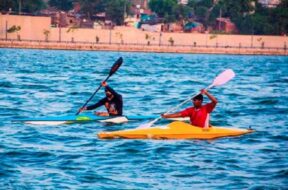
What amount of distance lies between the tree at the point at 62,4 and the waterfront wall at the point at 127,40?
42208 mm

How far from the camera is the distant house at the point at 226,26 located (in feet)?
482

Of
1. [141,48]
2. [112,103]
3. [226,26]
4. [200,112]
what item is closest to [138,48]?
[141,48]

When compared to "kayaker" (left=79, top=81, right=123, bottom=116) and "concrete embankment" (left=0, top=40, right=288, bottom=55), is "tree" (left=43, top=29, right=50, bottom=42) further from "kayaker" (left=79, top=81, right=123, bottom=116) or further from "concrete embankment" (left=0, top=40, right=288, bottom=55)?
"kayaker" (left=79, top=81, right=123, bottom=116)

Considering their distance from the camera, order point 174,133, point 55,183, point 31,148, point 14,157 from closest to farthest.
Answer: point 55,183 → point 14,157 → point 31,148 → point 174,133

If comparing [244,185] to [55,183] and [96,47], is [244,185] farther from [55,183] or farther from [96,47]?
[96,47]

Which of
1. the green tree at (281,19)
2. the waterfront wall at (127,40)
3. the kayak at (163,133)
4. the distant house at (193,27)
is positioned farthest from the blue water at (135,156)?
the distant house at (193,27)

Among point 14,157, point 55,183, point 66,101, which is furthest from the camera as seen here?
point 66,101

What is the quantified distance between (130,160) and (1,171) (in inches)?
118

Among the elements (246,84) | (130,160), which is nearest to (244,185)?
(130,160)

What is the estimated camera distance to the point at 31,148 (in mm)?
20922

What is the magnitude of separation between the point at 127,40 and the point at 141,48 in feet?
10.5

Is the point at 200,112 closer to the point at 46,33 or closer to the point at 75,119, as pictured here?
the point at 75,119

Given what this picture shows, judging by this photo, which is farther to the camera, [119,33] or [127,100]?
[119,33]

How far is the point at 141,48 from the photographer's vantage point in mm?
126062
